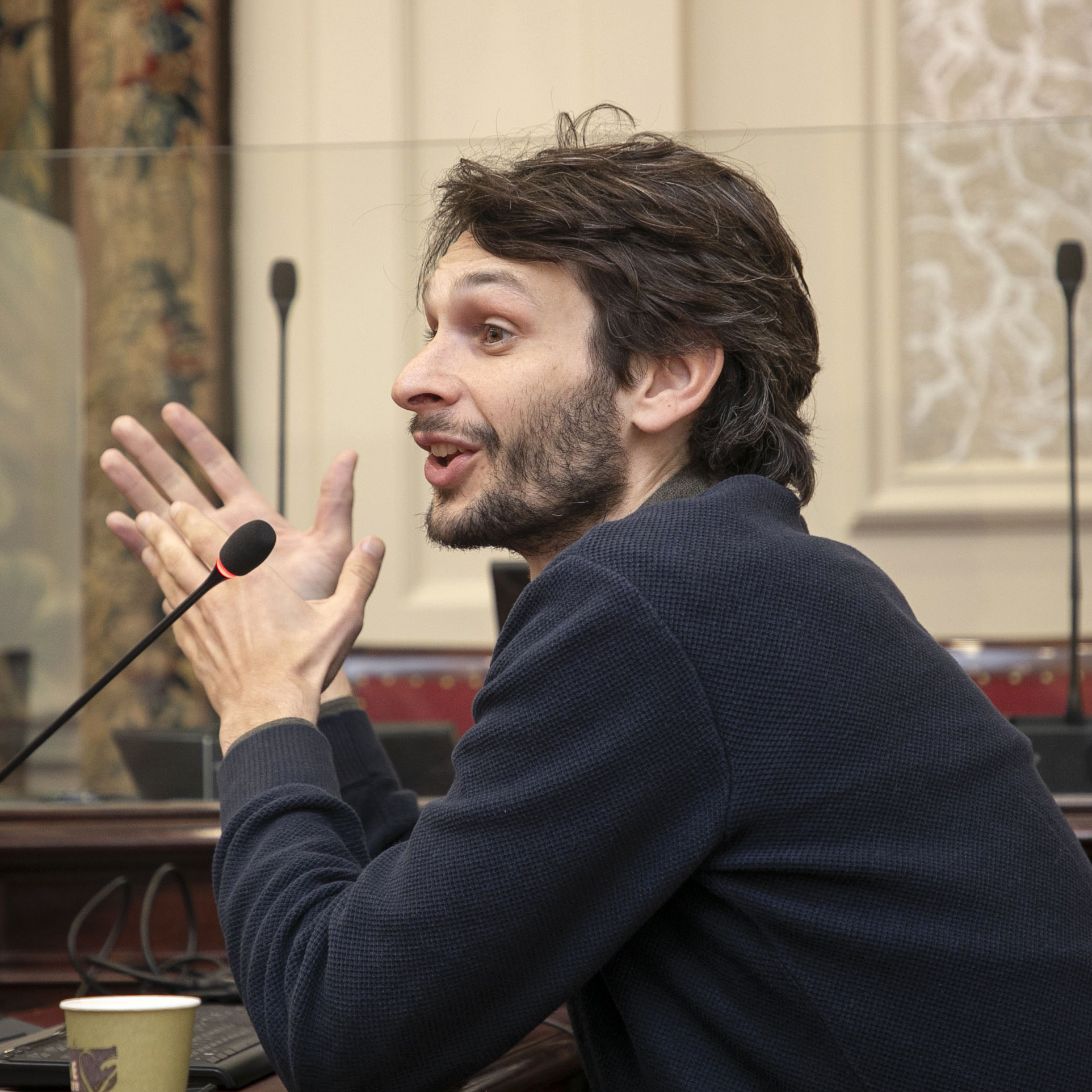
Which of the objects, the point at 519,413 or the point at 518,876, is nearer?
the point at 518,876

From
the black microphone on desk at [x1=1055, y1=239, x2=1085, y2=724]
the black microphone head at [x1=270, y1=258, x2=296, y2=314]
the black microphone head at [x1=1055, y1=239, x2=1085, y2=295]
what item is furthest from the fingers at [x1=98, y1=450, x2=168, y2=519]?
the black microphone head at [x1=1055, y1=239, x2=1085, y2=295]

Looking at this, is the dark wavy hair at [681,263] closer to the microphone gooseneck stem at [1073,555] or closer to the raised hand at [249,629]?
the raised hand at [249,629]

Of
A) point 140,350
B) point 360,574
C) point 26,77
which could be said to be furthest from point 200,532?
point 26,77

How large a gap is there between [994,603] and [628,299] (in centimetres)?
117

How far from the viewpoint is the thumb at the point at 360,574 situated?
3.51 ft

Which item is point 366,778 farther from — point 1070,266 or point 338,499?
point 1070,266

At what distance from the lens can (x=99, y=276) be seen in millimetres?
1962

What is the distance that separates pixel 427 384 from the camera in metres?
1.06

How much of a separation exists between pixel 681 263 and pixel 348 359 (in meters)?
1.01

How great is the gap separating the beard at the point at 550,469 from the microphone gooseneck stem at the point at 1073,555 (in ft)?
3.36

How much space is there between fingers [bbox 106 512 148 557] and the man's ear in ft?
Result: 1.52

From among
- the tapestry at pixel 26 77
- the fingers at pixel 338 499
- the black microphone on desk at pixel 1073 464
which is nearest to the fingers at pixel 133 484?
the fingers at pixel 338 499

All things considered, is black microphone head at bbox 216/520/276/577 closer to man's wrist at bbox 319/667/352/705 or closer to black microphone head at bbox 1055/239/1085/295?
man's wrist at bbox 319/667/352/705

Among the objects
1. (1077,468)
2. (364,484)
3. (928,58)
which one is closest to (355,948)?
(364,484)
